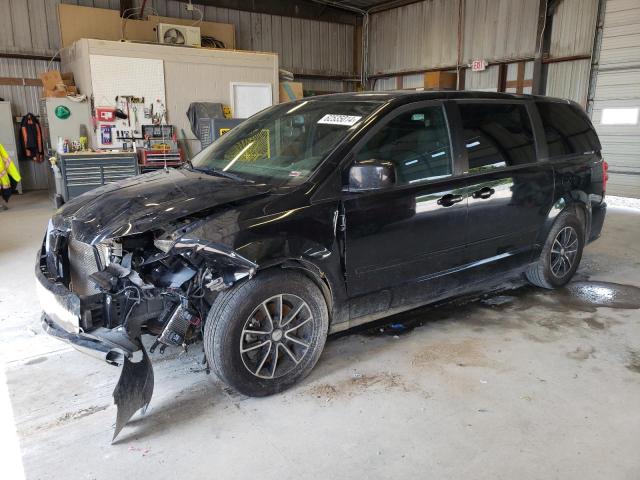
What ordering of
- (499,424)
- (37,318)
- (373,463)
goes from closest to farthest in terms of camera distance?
(373,463) < (499,424) < (37,318)

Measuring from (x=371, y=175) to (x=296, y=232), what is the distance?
49 centimetres

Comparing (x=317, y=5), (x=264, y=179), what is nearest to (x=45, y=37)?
(x=317, y=5)

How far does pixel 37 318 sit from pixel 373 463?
2.86 metres

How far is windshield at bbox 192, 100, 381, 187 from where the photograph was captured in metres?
2.78

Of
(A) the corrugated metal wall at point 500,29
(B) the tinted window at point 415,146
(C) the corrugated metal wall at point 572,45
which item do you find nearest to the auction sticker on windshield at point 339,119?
(B) the tinted window at point 415,146

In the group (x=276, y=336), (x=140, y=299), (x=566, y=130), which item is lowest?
(x=276, y=336)

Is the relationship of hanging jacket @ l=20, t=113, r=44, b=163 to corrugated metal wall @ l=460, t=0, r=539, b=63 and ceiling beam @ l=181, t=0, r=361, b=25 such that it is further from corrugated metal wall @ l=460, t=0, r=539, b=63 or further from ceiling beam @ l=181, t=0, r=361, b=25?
corrugated metal wall @ l=460, t=0, r=539, b=63

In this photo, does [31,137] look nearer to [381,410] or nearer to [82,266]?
[82,266]

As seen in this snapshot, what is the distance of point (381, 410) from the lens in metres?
2.52

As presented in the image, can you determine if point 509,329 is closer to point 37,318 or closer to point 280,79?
point 37,318

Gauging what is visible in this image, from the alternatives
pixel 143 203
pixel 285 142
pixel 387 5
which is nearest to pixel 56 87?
pixel 285 142

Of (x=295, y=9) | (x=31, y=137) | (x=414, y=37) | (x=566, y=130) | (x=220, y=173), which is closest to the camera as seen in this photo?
(x=220, y=173)

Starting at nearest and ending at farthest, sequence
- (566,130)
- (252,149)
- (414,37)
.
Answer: (252,149), (566,130), (414,37)

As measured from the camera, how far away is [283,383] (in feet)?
8.73
